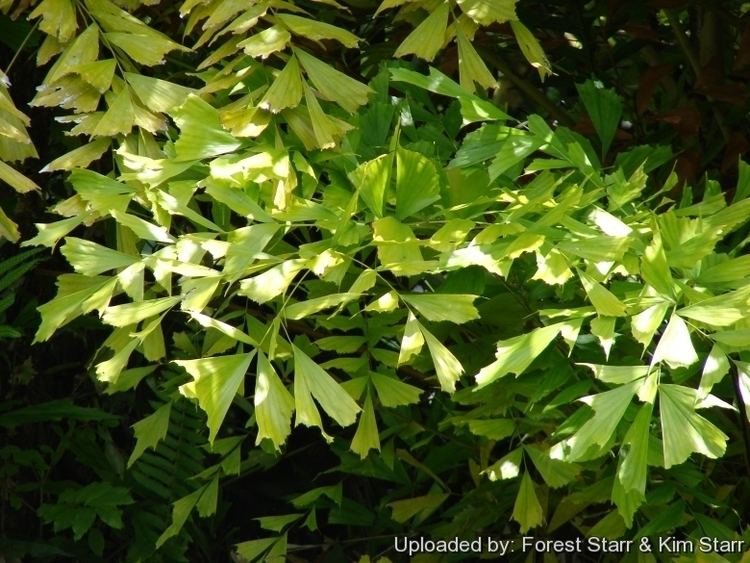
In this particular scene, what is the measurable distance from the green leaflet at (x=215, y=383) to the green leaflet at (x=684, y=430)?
37 centimetres

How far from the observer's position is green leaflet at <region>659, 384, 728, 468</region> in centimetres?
80

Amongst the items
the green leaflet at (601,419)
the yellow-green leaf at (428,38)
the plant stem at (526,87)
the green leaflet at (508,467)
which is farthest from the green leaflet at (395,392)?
the plant stem at (526,87)

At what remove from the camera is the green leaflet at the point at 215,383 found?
0.85 m

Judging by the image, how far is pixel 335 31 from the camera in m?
1.04

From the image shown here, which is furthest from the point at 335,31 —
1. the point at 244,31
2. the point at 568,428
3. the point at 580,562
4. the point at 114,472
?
the point at 580,562

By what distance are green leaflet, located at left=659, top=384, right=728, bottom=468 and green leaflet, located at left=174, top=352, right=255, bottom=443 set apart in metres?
0.37

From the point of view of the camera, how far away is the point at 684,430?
817mm

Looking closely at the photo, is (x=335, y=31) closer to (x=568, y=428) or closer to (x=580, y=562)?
(x=568, y=428)

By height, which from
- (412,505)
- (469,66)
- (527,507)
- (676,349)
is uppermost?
(469,66)

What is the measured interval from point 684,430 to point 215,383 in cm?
41

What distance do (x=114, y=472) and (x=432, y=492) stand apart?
0.53 meters

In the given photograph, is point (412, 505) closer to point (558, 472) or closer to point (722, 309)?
point (558, 472)

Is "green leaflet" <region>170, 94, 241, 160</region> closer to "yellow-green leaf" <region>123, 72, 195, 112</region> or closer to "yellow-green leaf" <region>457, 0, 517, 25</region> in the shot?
"yellow-green leaf" <region>123, 72, 195, 112</region>

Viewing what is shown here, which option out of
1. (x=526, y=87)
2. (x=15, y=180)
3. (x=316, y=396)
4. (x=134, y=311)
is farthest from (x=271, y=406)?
(x=526, y=87)
